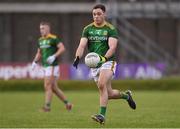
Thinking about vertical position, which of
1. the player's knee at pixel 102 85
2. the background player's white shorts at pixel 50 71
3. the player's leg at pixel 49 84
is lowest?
the player's leg at pixel 49 84

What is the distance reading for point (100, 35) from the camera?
14969 mm

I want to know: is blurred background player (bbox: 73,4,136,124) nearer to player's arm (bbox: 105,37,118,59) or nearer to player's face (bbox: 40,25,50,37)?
player's arm (bbox: 105,37,118,59)

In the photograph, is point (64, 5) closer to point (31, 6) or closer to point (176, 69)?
point (31, 6)

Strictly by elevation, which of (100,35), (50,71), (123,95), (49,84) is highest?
(100,35)

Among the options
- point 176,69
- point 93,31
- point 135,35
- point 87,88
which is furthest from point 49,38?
point 135,35

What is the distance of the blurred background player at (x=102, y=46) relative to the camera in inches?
578

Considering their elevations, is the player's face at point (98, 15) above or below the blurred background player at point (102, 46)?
above

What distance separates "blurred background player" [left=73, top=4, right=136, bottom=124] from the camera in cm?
1469

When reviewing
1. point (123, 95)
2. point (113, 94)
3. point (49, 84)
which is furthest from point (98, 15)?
point (49, 84)

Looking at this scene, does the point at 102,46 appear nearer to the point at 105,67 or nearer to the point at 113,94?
the point at 105,67

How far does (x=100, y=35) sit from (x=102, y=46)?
0.81 feet

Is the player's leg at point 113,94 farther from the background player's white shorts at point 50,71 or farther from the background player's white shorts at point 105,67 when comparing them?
the background player's white shorts at point 50,71

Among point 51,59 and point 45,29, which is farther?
point 45,29

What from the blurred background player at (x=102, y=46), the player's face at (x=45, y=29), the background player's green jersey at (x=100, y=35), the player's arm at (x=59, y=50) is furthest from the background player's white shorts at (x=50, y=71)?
the background player's green jersey at (x=100, y=35)
